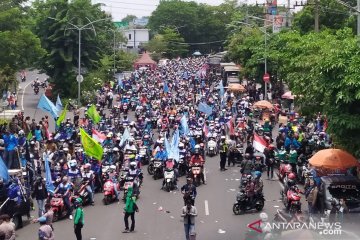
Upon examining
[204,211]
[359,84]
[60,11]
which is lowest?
[204,211]

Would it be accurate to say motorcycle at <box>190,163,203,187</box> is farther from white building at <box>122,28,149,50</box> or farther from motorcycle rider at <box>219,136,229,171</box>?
white building at <box>122,28,149,50</box>

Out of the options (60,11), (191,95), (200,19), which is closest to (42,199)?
(191,95)

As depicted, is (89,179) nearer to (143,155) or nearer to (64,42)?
(143,155)

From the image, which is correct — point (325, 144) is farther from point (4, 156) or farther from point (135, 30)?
point (135, 30)

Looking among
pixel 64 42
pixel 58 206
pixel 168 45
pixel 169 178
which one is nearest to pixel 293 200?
pixel 169 178

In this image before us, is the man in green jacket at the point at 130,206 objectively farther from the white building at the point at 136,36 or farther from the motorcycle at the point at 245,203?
the white building at the point at 136,36

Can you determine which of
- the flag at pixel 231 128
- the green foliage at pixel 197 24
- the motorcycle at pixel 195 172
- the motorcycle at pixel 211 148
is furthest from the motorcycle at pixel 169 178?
the green foliage at pixel 197 24

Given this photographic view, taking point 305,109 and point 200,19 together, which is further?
point 200,19

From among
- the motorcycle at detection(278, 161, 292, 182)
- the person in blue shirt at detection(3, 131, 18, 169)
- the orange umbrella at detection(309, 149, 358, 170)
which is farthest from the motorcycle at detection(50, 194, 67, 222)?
the orange umbrella at detection(309, 149, 358, 170)
